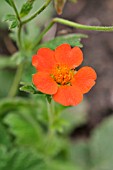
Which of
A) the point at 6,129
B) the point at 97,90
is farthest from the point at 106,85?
the point at 6,129

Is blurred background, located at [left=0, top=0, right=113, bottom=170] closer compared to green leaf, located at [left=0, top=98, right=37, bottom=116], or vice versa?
green leaf, located at [left=0, top=98, right=37, bottom=116]

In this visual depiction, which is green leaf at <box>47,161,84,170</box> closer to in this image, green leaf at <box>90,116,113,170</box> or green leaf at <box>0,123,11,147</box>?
green leaf at <box>90,116,113,170</box>

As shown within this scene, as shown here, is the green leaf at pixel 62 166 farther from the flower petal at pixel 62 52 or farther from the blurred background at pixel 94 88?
the flower petal at pixel 62 52

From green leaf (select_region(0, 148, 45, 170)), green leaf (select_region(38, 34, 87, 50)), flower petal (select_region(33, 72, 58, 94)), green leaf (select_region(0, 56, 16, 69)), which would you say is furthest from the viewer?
green leaf (select_region(0, 56, 16, 69))

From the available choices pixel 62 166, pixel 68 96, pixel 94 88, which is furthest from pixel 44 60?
pixel 94 88

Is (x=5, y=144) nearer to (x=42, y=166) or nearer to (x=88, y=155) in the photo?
(x=42, y=166)

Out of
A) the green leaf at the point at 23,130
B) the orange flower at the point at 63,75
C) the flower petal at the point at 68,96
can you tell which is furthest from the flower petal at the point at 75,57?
the green leaf at the point at 23,130

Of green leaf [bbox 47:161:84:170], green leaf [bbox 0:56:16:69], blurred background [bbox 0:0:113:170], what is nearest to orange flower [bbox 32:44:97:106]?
blurred background [bbox 0:0:113:170]

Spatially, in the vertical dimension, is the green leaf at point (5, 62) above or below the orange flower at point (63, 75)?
above
